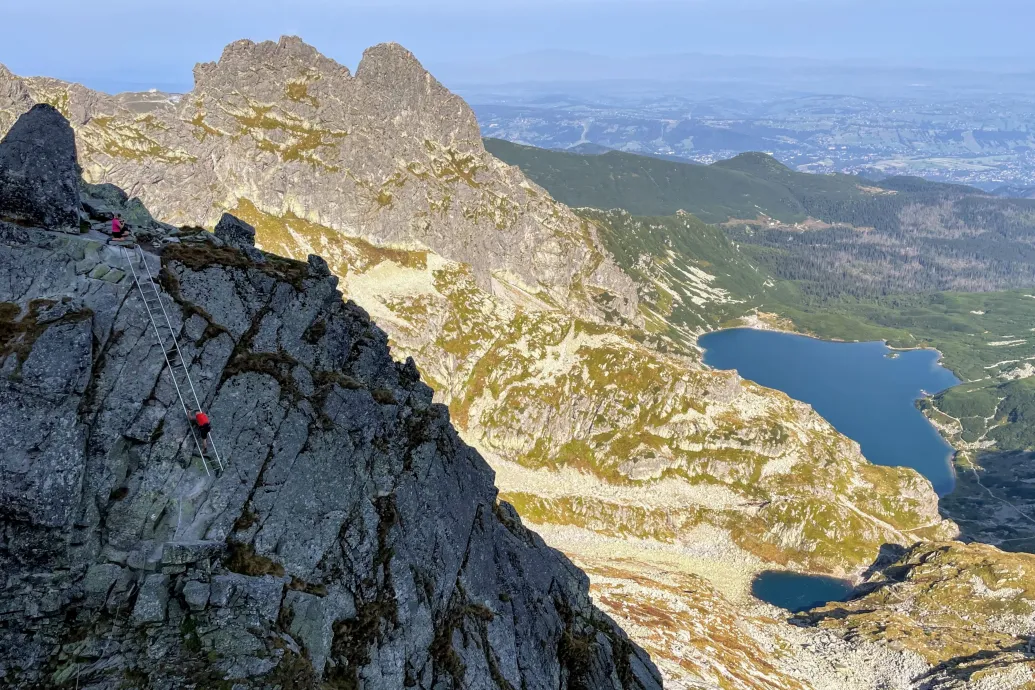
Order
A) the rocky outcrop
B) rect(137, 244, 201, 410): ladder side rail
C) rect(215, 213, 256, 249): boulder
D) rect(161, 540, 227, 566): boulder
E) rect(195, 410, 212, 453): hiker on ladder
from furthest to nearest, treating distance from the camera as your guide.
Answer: the rocky outcrop → rect(215, 213, 256, 249): boulder → rect(137, 244, 201, 410): ladder side rail → rect(195, 410, 212, 453): hiker on ladder → rect(161, 540, 227, 566): boulder

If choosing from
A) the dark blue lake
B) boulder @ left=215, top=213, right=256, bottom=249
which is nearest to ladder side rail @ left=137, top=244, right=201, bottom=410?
boulder @ left=215, top=213, right=256, bottom=249

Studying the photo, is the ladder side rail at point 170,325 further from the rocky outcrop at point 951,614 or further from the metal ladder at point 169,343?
the rocky outcrop at point 951,614

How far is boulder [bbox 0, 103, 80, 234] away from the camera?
115 feet

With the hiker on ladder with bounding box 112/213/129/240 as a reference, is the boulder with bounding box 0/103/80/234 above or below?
above

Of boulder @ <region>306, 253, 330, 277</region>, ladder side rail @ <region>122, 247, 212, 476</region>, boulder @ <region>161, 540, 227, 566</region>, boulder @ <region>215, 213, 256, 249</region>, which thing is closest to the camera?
boulder @ <region>161, 540, 227, 566</region>

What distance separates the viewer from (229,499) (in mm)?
33344

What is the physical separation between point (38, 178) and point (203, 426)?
19.1 meters

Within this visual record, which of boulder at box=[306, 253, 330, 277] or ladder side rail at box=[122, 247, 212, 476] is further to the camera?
boulder at box=[306, 253, 330, 277]

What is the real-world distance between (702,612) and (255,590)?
12339cm

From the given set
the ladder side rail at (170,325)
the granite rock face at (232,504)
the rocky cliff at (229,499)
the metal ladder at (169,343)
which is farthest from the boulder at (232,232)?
the metal ladder at (169,343)

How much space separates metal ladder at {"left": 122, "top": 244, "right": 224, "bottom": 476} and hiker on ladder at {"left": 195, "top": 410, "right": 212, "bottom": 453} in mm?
189

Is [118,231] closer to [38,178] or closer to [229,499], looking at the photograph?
[38,178]

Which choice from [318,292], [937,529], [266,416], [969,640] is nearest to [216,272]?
[318,292]

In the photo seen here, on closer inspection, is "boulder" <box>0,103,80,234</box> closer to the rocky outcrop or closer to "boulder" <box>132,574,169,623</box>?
"boulder" <box>132,574,169,623</box>
